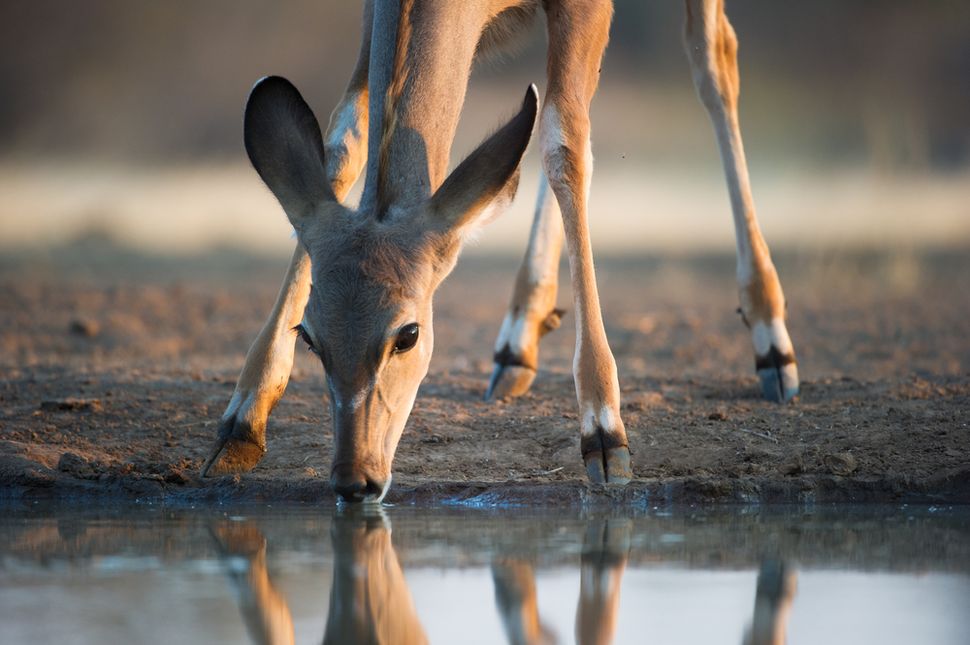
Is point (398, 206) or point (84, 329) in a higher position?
point (84, 329)

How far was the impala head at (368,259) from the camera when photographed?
5.46 meters

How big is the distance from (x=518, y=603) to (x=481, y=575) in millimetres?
424

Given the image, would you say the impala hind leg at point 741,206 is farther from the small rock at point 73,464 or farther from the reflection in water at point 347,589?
the small rock at point 73,464

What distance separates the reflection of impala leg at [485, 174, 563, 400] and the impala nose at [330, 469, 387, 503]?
3.07 m

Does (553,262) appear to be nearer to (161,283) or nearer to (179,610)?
(179,610)

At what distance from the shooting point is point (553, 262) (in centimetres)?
887

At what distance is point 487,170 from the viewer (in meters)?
5.74

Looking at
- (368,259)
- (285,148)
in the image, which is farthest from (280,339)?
(368,259)

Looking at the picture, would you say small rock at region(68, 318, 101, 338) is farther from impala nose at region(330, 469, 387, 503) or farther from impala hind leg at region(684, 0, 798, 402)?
impala nose at region(330, 469, 387, 503)

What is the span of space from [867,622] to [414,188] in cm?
287

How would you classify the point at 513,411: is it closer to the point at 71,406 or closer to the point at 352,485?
the point at 71,406

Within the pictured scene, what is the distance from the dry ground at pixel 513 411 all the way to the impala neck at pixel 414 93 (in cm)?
133

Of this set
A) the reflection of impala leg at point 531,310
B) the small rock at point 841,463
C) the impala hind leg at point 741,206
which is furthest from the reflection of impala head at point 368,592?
the impala hind leg at point 741,206

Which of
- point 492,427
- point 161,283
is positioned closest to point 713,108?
point 492,427
